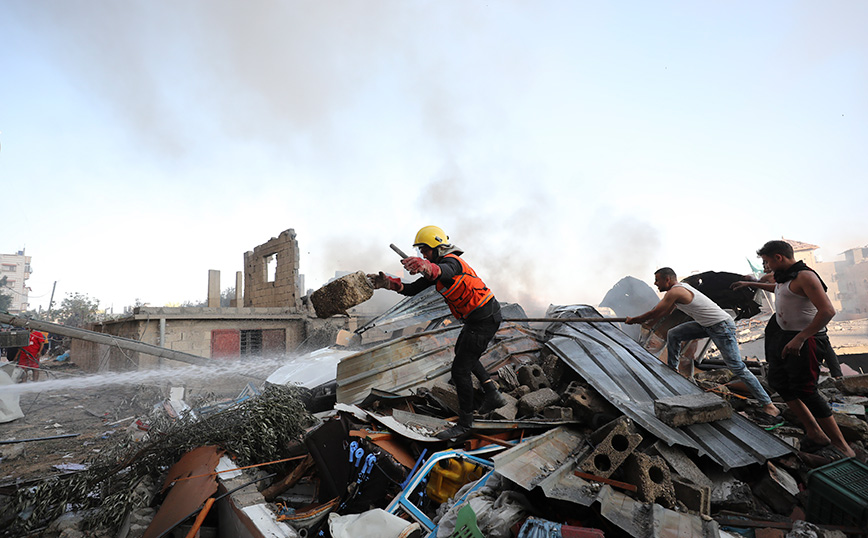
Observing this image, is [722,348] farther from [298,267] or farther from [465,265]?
[298,267]

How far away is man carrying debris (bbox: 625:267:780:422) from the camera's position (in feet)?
13.9

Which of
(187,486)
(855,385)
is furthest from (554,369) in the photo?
(187,486)

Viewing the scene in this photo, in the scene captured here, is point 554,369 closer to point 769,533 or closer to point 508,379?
point 508,379

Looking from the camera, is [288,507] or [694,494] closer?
[694,494]

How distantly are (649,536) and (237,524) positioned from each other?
2.83 m

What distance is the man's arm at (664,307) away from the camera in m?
4.37

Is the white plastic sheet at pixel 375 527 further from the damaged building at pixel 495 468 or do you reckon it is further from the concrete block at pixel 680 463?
the concrete block at pixel 680 463

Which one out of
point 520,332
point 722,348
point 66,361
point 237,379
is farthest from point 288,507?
point 66,361

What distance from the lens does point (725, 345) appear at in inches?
174

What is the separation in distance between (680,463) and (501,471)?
1.34 m

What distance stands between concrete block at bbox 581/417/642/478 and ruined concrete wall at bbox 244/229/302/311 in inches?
479

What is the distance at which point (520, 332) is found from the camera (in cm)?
635

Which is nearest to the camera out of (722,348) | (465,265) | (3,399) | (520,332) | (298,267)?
(465,265)

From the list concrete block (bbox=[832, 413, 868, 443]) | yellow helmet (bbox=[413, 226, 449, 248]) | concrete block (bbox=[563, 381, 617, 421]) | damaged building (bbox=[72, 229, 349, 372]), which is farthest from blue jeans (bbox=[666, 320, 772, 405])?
damaged building (bbox=[72, 229, 349, 372])
